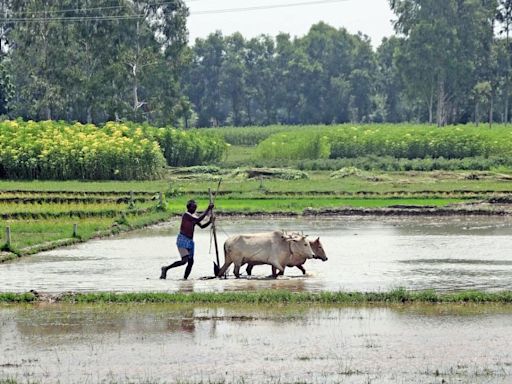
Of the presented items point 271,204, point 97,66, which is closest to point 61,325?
point 271,204

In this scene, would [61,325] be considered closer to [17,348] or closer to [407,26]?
[17,348]

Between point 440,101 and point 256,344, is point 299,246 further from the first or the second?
point 440,101

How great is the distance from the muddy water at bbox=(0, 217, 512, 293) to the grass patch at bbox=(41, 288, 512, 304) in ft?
4.02

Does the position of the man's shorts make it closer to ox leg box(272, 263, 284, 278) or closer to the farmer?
the farmer

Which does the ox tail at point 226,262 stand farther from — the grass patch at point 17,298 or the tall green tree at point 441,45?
the tall green tree at point 441,45

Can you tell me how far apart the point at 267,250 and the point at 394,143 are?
40461 mm

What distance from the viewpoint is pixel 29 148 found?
47062 millimetres

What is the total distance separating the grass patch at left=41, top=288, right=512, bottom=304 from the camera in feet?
54.2

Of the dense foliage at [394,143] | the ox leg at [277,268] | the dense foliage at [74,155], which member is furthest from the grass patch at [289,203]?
the dense foliage at [394,143]

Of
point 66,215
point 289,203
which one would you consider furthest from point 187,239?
point 289,203

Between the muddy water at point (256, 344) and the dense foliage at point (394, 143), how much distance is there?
138 feet

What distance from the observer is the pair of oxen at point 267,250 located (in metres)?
19.5

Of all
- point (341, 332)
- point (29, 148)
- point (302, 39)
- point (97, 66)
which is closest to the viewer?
point (341, 332)

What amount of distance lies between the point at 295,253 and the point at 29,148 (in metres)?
29.1
